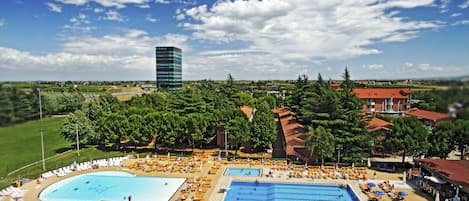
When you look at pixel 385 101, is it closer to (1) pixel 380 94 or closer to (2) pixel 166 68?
(1) pixel 380 94

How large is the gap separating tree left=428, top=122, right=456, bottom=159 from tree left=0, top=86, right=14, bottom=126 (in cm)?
2573

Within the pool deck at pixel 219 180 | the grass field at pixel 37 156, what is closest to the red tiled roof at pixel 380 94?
the pool deck at pixel 219 180

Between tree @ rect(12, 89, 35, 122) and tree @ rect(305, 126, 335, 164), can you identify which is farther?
tree @ rect(305, 126, 335, 164)

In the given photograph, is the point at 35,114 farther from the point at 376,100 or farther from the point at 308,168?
the point at 376,100

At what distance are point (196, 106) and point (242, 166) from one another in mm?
13732

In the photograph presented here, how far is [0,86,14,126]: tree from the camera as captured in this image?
17.7 ft

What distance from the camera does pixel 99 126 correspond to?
29.7 meters

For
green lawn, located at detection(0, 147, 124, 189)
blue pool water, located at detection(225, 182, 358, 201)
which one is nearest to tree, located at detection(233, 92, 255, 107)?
green lawn, located at detection(0, 147, 124, 189)

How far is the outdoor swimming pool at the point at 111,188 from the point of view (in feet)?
60.6

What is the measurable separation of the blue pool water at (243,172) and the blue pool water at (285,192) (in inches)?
63.4

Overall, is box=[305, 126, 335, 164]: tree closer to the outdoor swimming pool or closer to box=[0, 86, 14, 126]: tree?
the outdoor swimming pool

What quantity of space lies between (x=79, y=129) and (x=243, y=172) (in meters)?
17.6

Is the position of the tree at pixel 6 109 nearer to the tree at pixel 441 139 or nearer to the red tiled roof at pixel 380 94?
the tree at pixel 441 139

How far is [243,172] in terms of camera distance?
74.1 ft
